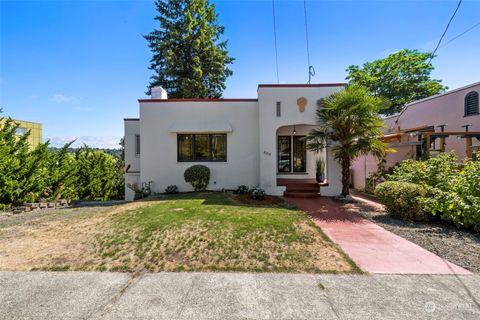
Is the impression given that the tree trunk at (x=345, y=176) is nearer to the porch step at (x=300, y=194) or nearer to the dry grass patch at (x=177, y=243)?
the porch step at (x=300, y=194)

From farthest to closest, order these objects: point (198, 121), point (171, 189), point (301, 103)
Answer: point (198, 121), point (171, 189), point (301, 103)

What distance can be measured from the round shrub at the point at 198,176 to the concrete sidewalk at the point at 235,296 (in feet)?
23.9

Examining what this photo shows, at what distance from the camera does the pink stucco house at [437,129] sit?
9586 millimetres

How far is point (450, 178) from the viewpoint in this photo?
22.6 feet

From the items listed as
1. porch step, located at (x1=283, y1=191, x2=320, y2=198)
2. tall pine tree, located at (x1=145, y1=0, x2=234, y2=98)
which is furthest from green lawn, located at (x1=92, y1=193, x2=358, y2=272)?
tall pine tree, located at (x1=145, y1=0, x2=234, y2=98)

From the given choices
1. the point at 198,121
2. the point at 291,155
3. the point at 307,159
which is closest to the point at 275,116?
the point at 291,155

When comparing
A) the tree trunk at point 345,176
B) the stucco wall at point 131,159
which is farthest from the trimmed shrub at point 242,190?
the stucco wall at point 131,159

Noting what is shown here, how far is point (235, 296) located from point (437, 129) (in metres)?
13.8

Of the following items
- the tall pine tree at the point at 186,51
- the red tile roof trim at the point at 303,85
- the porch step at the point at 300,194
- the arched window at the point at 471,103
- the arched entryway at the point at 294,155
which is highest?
the tall pine tree at the point at 186,51

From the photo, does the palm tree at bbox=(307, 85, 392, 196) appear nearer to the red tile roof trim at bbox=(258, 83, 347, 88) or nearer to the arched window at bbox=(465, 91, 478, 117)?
the red tile roof trim at bbox=(258, 83, 347, 88)

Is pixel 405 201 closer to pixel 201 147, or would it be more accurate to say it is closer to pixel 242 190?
pixel 242 190

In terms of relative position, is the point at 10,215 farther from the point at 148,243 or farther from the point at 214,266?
the point at 214,266

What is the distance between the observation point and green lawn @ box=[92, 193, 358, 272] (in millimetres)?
4340

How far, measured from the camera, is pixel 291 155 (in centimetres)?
1334
